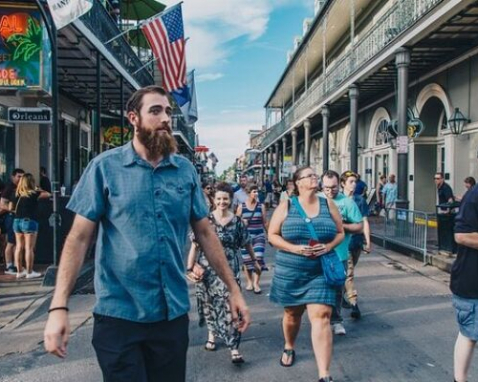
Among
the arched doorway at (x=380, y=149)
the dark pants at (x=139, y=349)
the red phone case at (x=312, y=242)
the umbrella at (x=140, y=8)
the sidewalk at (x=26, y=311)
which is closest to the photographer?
the dark pants at (x=139, y=349)

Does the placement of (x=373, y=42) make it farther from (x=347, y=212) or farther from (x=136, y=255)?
(x=136, y=255)

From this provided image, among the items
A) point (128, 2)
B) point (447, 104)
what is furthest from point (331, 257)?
point (128, 2)

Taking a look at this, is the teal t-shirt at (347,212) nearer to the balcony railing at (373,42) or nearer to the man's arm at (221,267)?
the man's arm at (221,267)

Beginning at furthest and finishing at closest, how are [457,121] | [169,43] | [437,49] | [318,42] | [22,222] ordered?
[318,42] → [437,49] → [457,121] → [169,43] → [22,222]

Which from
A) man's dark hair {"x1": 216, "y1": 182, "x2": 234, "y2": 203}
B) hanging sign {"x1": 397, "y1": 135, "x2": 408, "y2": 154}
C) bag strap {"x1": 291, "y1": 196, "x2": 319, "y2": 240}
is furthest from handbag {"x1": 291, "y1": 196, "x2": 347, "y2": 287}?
hanging sign {"x1": 397, "y1": 135, "x2": 408, "y2": 154}

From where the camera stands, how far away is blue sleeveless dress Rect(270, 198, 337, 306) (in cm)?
436

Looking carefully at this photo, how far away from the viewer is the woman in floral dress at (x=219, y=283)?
5.01 m

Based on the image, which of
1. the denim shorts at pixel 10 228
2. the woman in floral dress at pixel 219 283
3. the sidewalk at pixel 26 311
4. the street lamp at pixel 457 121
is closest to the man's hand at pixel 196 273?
the woman in floral dress at pixel 219 283

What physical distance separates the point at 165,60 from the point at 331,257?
11217 millimetres

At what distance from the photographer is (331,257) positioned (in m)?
4.43

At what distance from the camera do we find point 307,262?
4.42m

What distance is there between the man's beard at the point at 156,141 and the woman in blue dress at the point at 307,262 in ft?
7.00

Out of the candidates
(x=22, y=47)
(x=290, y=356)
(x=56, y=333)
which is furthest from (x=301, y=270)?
(x=22, y=47)

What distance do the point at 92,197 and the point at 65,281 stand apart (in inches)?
15.6
